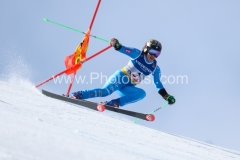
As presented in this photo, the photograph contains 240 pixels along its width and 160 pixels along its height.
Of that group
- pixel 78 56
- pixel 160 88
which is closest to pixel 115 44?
pixel 160 88

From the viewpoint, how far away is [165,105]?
7121mm

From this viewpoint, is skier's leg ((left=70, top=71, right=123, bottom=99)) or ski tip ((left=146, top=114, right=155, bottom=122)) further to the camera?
skier's leg ((left=70, top=71, right=123, bottom=99))

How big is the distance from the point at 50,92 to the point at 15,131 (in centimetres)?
558

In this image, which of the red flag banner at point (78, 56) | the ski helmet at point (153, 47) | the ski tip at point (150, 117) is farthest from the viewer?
the red flag banner at point (78, 56)

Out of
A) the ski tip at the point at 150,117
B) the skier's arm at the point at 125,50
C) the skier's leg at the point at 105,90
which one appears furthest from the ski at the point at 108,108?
the skier's arm at the point at 125,50

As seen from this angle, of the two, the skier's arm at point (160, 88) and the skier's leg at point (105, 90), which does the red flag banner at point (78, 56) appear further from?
the skier's arm at point (160, 88)

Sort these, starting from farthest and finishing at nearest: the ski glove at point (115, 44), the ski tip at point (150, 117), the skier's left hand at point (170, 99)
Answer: the skier's left hand at point (170, 99) → the ski tip at point (150, 117) → the ski glove at point (115, 44)

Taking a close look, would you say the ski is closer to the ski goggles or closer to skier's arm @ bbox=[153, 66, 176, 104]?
skier's arm @ bbox=[153, 66, 176, 104]

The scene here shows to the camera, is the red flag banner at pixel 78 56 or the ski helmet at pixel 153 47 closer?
the ski helmet at pixel 153 47

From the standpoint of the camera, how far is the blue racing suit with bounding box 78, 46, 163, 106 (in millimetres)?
6508

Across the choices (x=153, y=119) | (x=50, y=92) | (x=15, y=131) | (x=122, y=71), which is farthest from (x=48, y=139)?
(x=50, y=92)

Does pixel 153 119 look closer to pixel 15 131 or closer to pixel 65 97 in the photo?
pixel 65 97

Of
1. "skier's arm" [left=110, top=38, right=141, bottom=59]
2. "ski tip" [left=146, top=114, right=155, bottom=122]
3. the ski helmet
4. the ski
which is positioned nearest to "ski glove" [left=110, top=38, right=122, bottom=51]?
"skier's arm" [left=110, top=38, right=141, bottom=59]

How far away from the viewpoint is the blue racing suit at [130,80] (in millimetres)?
6508
